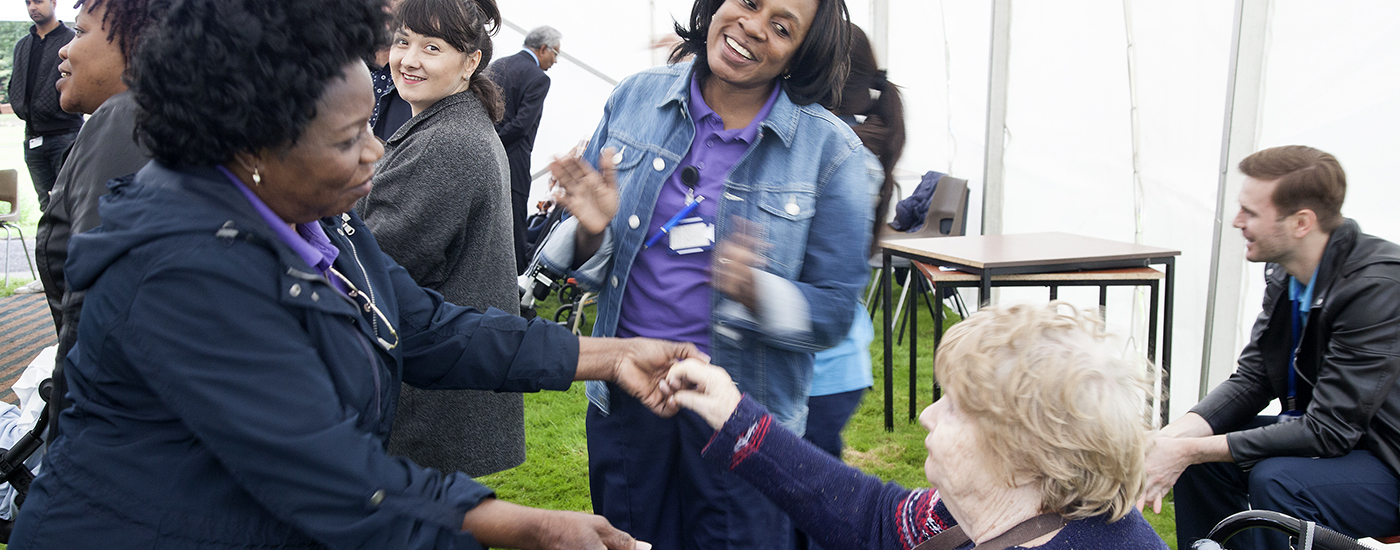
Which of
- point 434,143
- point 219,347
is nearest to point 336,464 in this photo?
point 219,347

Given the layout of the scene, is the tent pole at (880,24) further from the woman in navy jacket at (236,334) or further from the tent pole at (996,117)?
the woman in navy jacket at (236,334)

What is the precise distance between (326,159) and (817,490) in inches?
41.0

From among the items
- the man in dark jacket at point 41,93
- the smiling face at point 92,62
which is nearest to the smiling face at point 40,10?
the man in dark jacket at point 41,93

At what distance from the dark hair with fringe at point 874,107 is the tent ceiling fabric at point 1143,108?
116cm

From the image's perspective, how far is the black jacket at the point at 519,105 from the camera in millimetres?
7363

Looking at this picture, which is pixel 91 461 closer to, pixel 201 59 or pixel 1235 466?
pixel 201 59

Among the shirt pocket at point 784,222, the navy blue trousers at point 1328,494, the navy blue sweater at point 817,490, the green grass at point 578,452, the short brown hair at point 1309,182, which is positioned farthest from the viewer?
the green grass at point 578,452

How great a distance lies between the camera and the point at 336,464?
48.1 inches

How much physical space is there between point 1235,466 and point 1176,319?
1.93 metres

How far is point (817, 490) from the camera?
5.53ft

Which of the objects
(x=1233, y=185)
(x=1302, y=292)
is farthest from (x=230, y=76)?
Result: (x=1233, y=185)

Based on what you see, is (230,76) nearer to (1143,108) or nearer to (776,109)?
(776,109)

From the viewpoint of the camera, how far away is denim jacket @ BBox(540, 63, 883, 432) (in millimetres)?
2000

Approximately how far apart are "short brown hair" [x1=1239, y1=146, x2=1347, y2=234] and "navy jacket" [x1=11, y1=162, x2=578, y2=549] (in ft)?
9.34
